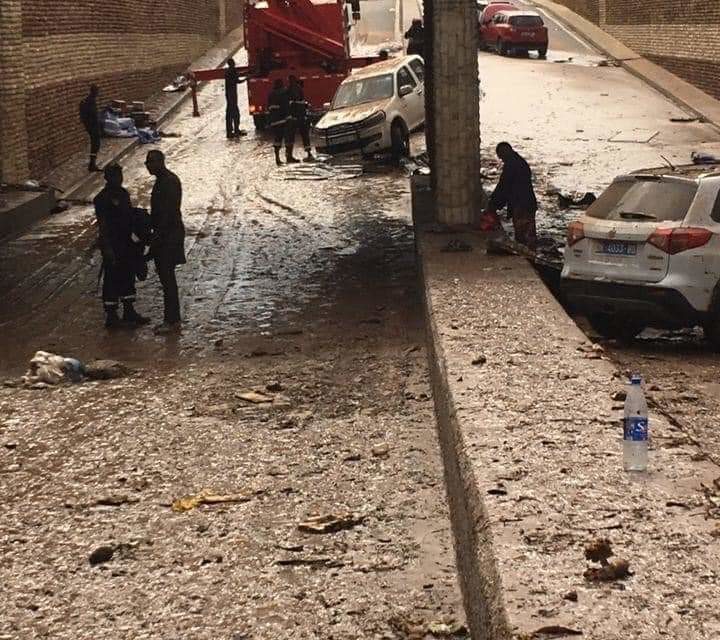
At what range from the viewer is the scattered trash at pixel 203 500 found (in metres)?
9.03

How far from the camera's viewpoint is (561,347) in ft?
34.1

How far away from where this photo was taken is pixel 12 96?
27.0 metres

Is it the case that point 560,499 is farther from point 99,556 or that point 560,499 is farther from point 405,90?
point 405,90

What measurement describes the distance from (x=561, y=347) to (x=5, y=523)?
12.6ft

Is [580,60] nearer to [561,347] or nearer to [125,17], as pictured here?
[125,17]

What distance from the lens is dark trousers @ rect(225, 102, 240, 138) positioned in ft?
116

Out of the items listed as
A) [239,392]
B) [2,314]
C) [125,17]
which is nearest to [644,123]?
[125,17]

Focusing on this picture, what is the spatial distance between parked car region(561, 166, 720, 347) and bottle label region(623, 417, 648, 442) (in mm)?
6711

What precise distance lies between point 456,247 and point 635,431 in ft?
33.4

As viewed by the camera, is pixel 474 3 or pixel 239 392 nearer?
pixel 239 392

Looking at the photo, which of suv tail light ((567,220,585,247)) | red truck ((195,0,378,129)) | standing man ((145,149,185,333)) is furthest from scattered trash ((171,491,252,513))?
red truck ((195,0,378,129))

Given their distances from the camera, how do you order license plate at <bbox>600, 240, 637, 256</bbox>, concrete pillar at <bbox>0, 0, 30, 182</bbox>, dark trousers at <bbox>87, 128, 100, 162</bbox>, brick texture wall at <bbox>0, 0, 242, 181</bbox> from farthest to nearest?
dark trousers at <bbox>87, 128, 100, 162</bbox> → brick texture wall at <bbox>0, 0, 242, 181</bbox> → concrete pillar at <bbox>0, 0, 30, 182</bbox> → license plate at <bbox>600, 240, 637, 256</bbox>

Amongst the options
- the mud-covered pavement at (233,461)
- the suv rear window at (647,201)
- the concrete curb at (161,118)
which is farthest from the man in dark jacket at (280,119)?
the suv rear window at (647,201)

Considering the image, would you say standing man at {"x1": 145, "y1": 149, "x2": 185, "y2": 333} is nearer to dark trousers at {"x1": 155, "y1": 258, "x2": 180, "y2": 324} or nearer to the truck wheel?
dark trousers at {"x1": 155, "y1": 258, "x2": 180, "y2": 324}
